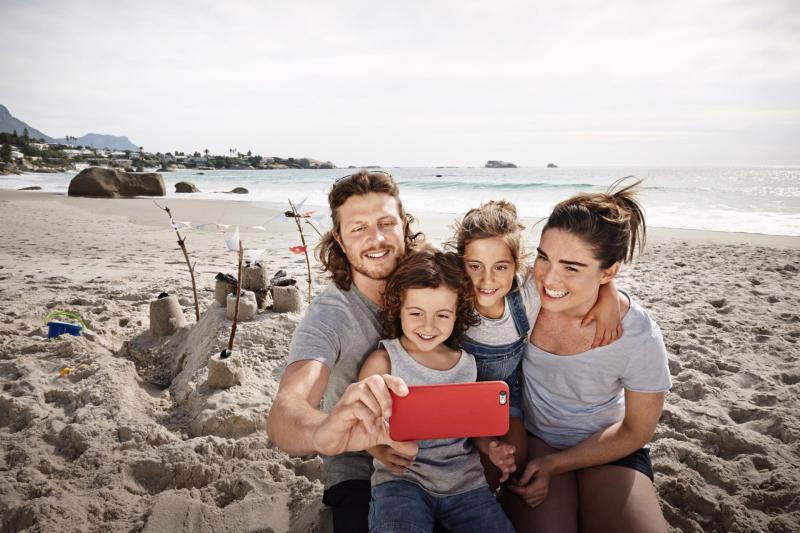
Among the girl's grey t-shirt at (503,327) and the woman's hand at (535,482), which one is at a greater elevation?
the girl's grey t-shirt at (503,327)

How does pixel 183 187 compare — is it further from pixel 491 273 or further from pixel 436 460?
pixel 436 460

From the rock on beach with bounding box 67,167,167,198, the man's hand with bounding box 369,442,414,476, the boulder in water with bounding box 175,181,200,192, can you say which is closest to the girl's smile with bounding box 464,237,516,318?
the man's hand with bounding box 369,442,414,476

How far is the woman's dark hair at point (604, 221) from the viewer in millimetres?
2002

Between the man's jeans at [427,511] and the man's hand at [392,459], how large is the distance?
0.09 meters

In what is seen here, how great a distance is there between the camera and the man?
1.47 m

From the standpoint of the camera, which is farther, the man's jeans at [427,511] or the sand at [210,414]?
the sand at [210,414]

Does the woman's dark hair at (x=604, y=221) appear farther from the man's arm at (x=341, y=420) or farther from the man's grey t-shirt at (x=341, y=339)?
the man's arm at (x=341, y=420)

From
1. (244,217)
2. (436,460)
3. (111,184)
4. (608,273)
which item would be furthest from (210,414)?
(111,184)

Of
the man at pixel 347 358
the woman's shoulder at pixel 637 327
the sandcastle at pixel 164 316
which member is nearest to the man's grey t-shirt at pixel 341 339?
the man at pixel 347 358

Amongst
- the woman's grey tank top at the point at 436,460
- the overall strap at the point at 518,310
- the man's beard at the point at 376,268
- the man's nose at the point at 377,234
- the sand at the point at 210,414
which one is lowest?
the sand at the point at 210,414

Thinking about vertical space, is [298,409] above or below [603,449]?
above

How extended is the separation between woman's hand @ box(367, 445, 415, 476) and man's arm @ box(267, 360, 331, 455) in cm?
31

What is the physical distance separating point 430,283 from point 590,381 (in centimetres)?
89

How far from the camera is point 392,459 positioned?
179 centimetres
